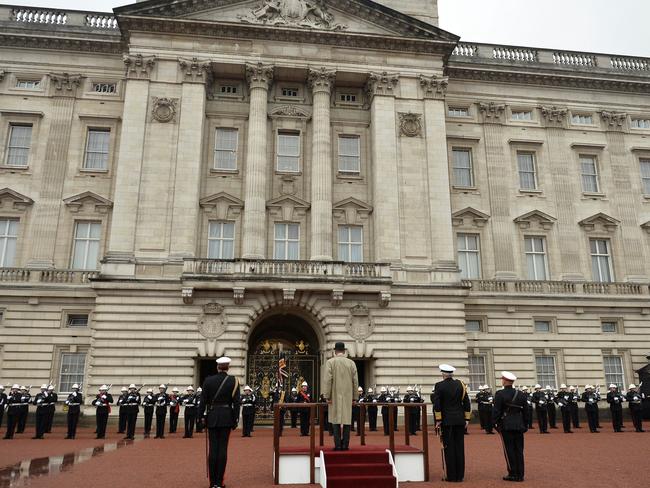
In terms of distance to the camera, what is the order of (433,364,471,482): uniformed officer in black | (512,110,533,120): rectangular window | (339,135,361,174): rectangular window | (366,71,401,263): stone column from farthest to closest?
(512,110,533,120): rectangular window
(339,135,361,174): rectangular window
(366,71,401,263): stone column
(433,364,471,482): uniformed officer in black

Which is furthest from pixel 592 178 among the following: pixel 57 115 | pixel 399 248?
pixel 57 115

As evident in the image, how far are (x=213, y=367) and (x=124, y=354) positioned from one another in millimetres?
4258

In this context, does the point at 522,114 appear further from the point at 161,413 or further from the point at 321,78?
the point at 161,413

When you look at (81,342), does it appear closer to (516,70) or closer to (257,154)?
(257,154)

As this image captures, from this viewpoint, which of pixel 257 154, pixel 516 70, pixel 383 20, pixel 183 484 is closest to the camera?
pixel 183 484

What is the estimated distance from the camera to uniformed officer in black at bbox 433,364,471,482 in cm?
1053

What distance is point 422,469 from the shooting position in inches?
415

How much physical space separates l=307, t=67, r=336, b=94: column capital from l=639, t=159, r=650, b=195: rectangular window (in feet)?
66.3

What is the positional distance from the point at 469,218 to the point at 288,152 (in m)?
10.8

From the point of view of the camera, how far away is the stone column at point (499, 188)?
3181cm

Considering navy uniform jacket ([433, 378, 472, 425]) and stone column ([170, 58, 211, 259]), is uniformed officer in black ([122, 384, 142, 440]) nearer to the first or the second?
stone column ([170, 58, 211, 259])

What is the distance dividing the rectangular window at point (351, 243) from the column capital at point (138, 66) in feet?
42.1

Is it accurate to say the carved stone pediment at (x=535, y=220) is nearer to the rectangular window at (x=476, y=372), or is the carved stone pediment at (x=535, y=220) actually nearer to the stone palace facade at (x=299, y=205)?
the stone palace facade at (x=299, y=205)

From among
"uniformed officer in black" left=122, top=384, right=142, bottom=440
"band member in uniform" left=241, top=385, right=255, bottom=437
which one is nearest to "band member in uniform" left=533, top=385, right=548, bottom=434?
"band member in uniform" left=241, top=385, right=255, bottom=437
